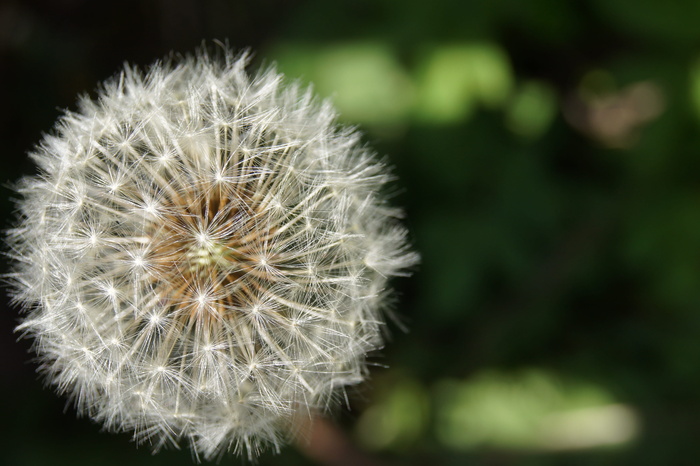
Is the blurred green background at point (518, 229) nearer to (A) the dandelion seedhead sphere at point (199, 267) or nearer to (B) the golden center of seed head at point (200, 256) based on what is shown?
(A) the dandelion seedhead sphere at point (199, 267)

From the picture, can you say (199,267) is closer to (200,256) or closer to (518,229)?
(200,256)

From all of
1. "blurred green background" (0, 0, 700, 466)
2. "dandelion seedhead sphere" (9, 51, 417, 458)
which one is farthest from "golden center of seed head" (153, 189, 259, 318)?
"blurred green background" (0, 0, 700, 466)

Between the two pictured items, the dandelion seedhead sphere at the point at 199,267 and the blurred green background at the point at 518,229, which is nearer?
the dandelion seedhead sphere at the point at 199,267

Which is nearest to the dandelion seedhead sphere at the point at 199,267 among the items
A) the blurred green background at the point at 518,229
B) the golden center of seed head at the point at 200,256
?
the golden center of seed head at the point at 200,256

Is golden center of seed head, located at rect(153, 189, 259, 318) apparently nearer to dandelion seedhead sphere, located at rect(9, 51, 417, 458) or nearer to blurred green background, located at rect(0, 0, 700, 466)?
dandelion seedhead sphere, located at rect(9, 51, 417, 458)

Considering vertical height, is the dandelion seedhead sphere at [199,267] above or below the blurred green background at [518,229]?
below

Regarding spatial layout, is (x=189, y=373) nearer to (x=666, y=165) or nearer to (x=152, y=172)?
(x=152, y=172)

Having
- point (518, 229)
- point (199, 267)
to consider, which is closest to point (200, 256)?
point (199, 267)

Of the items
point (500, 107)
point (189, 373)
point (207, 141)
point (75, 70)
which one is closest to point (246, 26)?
point (75, 70)
